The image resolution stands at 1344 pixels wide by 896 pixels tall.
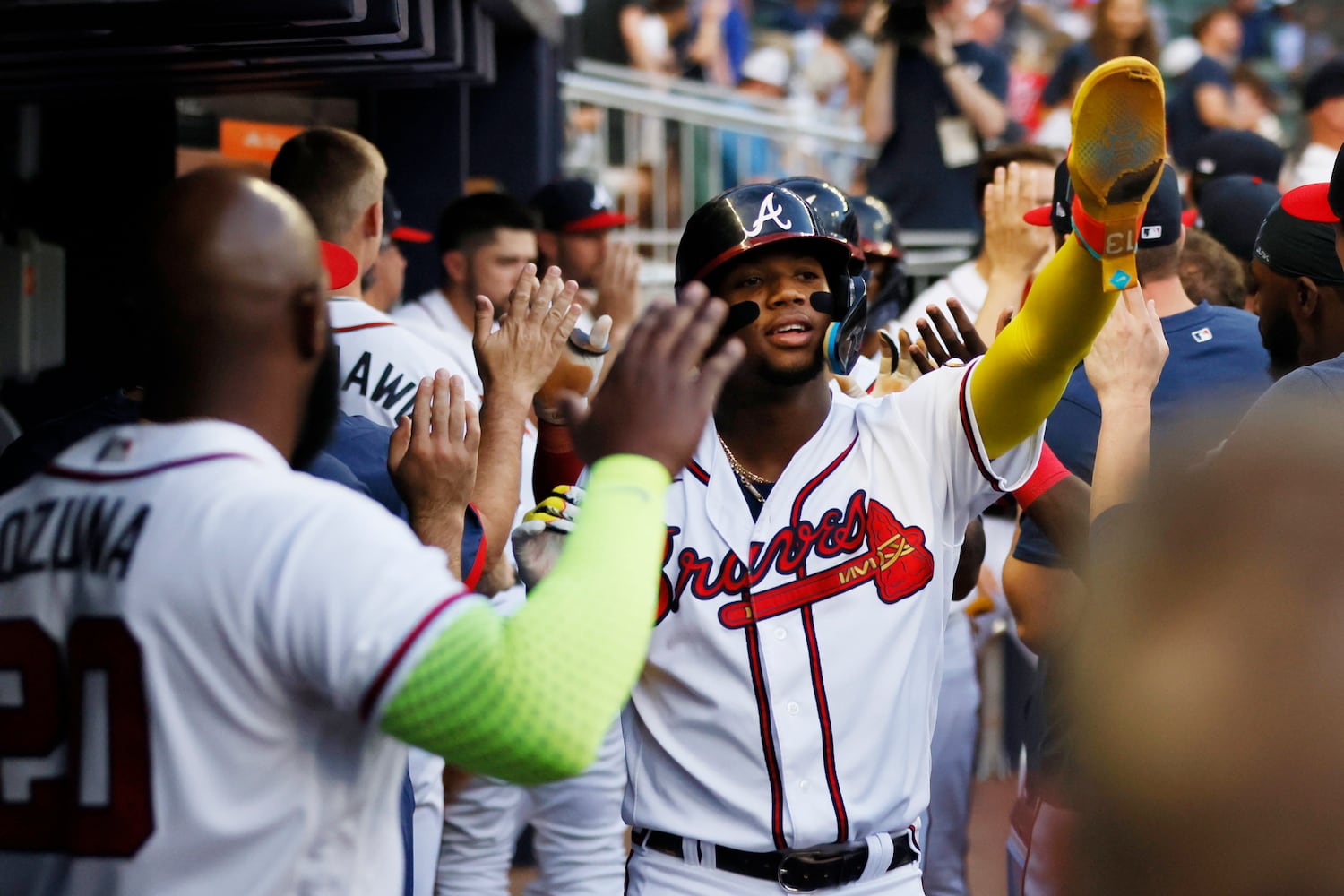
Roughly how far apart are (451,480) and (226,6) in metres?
1.11

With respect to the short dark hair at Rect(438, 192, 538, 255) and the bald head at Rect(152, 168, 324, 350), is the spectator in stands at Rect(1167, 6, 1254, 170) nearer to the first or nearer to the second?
the short dark hair at Rect(438, 192, 538, 255)

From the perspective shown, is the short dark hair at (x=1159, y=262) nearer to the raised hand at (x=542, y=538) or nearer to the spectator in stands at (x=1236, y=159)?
the raised hand at (x=542, y=538)

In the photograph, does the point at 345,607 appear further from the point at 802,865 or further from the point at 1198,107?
the point at 1198,107

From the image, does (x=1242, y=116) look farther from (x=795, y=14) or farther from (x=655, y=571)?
(x=655, y=571)

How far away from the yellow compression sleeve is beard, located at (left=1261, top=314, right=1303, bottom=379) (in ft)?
3.27

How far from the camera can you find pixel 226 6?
305 centimetres

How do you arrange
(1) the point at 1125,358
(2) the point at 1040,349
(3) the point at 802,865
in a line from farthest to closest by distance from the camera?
(1) the point at 1125,358
(3) the point at 802,865
(2) the point at 1040,349

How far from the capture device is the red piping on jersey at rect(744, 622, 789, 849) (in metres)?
2.65

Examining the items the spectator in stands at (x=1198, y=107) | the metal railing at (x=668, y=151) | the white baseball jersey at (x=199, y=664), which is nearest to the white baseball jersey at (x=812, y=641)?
the white baseball jersey at (x=199, y=664)

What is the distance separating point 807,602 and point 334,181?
199cm

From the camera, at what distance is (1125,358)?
123 inches

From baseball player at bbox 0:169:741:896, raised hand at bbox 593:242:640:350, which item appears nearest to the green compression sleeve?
baseball player at bbox 0:169:741:896

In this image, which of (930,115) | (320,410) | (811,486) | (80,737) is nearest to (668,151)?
(930,115)

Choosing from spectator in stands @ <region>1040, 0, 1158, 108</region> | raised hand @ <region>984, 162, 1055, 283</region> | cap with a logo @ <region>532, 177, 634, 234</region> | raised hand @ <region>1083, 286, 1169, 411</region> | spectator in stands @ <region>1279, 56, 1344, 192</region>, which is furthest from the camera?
spectator in stands @ <region>1040, 0, 1158, 108</region>
